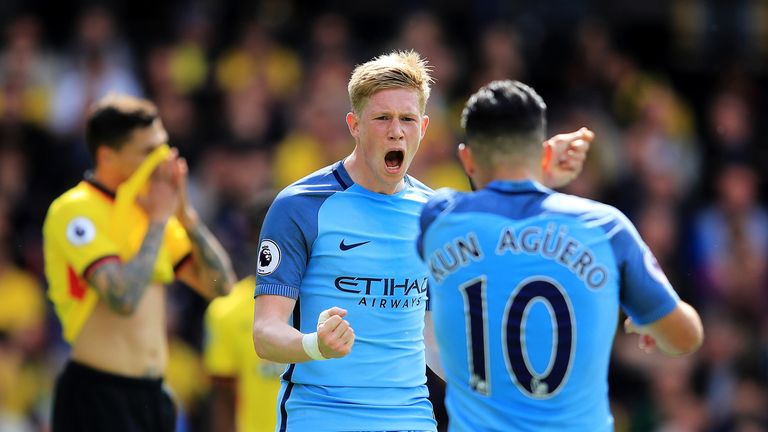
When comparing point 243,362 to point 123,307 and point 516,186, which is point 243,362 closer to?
point 123,307

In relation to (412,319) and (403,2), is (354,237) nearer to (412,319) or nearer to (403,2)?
(412,319)

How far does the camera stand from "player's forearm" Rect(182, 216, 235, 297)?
7.35 meters

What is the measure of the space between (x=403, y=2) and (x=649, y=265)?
10.8m

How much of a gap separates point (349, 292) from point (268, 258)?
0.41 m

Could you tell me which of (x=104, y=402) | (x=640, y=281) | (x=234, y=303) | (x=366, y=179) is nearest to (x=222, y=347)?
(x=234, y=303)

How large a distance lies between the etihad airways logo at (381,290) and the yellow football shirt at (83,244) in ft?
6.16

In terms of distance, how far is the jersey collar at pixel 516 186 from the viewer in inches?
187

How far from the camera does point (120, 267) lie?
690 cm

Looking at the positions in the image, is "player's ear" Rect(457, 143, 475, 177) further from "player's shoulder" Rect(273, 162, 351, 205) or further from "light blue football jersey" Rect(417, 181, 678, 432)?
"player's shoulder" Rect(273, 162, 351, 205)

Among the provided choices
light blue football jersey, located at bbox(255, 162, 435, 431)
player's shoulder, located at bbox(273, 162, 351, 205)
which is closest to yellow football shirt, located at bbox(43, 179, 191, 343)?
player's shoulder, located at bbox(273, 162, 351, 205)

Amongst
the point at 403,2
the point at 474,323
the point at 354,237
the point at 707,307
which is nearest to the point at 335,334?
the point at 474,323

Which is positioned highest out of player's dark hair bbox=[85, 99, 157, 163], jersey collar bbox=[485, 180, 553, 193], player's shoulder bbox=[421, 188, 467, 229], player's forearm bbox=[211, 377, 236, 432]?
player's dark hair bbox=[85, 99, 157, 163]

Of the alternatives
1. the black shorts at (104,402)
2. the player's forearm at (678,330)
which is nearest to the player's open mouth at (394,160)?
the player's forearm at (678,330)

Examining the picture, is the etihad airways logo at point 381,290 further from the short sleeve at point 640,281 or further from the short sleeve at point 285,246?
the short sleeve at point 640,281
